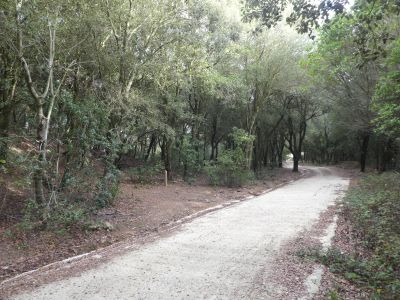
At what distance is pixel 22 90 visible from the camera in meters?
10.9

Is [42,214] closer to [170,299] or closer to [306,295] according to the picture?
[170,299]

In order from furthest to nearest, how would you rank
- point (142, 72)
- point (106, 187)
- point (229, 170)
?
point (229, 170) < point (142, 72) < point (106, 187)

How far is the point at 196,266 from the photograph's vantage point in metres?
5.81

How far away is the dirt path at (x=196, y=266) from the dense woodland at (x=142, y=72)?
266cm

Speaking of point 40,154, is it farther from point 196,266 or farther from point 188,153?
point 188,153

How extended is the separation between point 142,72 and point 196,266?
814 cm

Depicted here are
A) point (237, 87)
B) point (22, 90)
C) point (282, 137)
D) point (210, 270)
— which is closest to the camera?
point (210, 270)

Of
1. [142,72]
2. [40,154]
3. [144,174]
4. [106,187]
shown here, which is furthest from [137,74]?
[144,174]

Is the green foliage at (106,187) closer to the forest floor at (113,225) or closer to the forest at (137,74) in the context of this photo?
the forest at (137,74)

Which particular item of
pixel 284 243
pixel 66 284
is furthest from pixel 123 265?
pixel 284 243

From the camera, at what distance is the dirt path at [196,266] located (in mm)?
4738

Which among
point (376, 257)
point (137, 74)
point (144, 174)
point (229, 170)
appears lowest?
point (376, 257)

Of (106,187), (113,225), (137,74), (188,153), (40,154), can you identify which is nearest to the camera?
(40,154)

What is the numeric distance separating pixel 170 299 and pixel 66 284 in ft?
5.51
